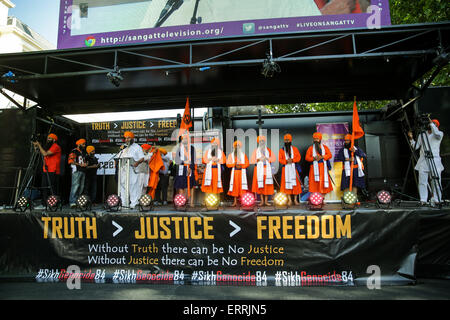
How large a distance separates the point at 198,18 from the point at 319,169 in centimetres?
454

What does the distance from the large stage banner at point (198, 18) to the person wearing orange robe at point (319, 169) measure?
8.65 feet

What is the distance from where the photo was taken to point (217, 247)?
4.20m

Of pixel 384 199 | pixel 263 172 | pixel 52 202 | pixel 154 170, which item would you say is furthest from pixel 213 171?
pixel 384 199

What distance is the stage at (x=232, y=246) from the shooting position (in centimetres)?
402

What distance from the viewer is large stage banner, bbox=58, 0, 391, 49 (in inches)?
199

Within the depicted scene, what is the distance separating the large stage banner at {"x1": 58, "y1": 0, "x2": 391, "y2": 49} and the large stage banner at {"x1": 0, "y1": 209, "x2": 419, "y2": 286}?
353 cm

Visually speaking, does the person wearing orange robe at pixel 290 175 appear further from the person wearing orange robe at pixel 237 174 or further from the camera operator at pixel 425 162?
the camera operator at pixel 425 162

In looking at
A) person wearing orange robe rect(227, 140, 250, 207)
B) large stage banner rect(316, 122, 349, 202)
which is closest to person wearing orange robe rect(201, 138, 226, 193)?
person wearing orange robe rect(227, 140, 250, 207)

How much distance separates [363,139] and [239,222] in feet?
18.2

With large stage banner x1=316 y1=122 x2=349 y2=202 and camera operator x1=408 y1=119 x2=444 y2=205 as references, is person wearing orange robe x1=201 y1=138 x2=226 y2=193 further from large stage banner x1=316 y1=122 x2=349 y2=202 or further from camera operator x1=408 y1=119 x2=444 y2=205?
camera operator x1=408 y1=119 x2=444 y2=205

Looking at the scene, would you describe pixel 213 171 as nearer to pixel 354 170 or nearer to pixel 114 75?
pixel 114 75

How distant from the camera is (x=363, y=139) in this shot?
7.65 m
